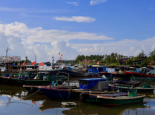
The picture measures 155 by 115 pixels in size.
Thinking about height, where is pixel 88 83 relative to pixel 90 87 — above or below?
above

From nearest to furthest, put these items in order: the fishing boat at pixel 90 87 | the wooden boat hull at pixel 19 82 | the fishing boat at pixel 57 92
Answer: the fishing boat at pixel 90 87
the fishing boat at pixel 57 92
the wooden boat hull at pixel 19 82

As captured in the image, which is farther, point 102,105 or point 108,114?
point 102,105

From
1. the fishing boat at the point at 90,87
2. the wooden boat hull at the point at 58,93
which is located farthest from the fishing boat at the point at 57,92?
the fishing boat at the point at 90,87

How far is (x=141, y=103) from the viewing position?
58.4 ft

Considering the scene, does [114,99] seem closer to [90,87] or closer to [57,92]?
[90,87]

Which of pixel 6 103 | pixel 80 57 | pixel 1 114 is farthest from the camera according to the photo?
pixel 80 57

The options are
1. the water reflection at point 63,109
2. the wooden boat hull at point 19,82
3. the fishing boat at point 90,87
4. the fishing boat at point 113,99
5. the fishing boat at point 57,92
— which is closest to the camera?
the water reflection at point 63,109

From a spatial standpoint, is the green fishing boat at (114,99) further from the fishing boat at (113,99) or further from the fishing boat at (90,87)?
the fishing boat at (90,87)

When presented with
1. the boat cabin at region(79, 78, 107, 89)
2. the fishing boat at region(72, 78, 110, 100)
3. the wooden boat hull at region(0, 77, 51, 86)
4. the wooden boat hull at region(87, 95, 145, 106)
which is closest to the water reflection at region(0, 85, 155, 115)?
the wooden boat hull at region(87, 95, 145, 106)

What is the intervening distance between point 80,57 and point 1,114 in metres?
148

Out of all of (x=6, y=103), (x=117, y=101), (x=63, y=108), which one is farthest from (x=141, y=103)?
(x=6, y=103)

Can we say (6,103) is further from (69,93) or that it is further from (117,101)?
(117,101)

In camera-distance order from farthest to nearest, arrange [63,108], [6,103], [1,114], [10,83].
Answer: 1. [10,83]
2. [6,103]
3. [63,108]
4. [1,114]

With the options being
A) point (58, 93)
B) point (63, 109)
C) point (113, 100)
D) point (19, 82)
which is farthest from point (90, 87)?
point (19, 82)
